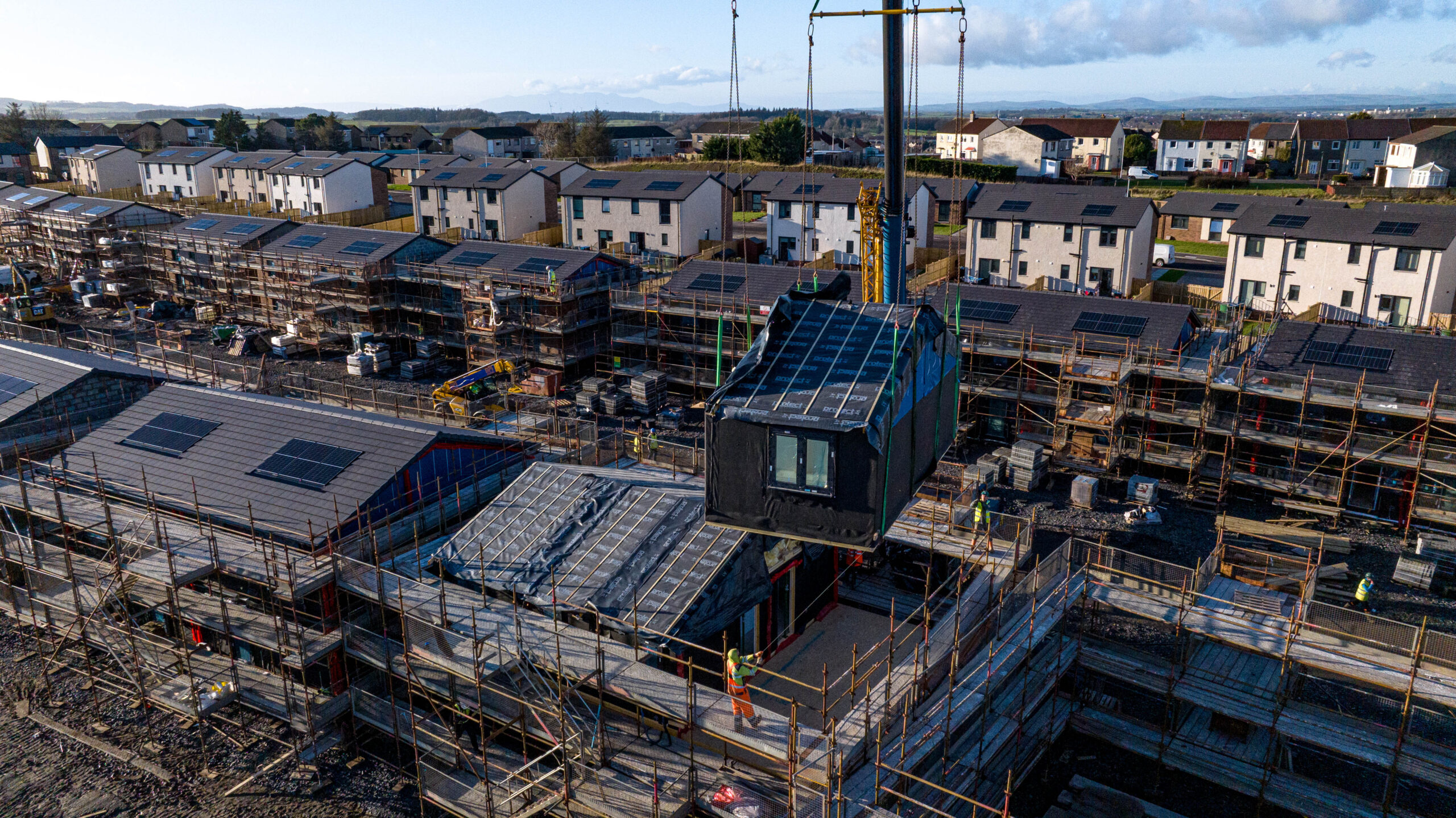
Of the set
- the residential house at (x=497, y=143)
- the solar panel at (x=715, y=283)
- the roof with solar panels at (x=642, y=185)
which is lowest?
the solar panel at (x=715, y=283)

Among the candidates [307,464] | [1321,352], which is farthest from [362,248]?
[1321,352]

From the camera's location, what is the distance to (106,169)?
99750mm

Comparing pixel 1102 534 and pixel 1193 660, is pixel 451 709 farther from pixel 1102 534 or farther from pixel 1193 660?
pixel 1102 534

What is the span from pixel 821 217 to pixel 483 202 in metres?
27.8

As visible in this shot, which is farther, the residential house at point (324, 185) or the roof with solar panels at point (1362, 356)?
the residential house at point (324, 185)

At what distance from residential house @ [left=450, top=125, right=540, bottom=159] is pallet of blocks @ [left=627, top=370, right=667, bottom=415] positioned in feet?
293

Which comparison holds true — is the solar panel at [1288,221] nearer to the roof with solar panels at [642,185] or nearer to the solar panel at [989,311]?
the solar panel at [989,311]

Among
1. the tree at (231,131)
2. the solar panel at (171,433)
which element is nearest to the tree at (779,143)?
the tree at (231,131)

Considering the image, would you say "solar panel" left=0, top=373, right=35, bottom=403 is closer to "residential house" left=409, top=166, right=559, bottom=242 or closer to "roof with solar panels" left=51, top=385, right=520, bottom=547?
"roof with solar panels" left=51, top=385, right=520, bottom=547

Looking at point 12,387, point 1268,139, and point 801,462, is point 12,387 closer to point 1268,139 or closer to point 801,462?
point 801,462

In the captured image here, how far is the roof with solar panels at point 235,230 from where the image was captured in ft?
193

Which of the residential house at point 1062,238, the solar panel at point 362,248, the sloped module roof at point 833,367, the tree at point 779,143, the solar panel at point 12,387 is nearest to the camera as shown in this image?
the sloped module roof at point 833,367

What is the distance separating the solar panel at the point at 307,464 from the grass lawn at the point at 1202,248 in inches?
2497

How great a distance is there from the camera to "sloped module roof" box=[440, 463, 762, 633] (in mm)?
19547
